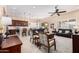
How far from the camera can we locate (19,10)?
7.66ft

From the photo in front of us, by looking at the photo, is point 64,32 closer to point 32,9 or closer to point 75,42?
Answer: point 75,42

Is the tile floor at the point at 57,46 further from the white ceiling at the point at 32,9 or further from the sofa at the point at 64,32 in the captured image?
the white ceiling at the point at 32,9

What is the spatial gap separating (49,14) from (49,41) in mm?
594

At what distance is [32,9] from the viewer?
2.35 metres

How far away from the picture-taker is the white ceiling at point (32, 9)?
2.31m

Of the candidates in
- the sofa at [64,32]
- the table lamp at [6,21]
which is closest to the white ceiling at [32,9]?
the table lamp at [6,21]

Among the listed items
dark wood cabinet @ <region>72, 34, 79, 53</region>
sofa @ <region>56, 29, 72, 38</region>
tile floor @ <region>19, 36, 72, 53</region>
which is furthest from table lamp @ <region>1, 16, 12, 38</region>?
dark wood cabinet @ <region>72, 34, 79, 53</region>

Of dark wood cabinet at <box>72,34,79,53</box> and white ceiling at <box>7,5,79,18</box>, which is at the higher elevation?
white ceiling at <box>7,5,79,18</box>

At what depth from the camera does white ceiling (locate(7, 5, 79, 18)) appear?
231 cm

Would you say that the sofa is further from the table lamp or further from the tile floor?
the table lamp
